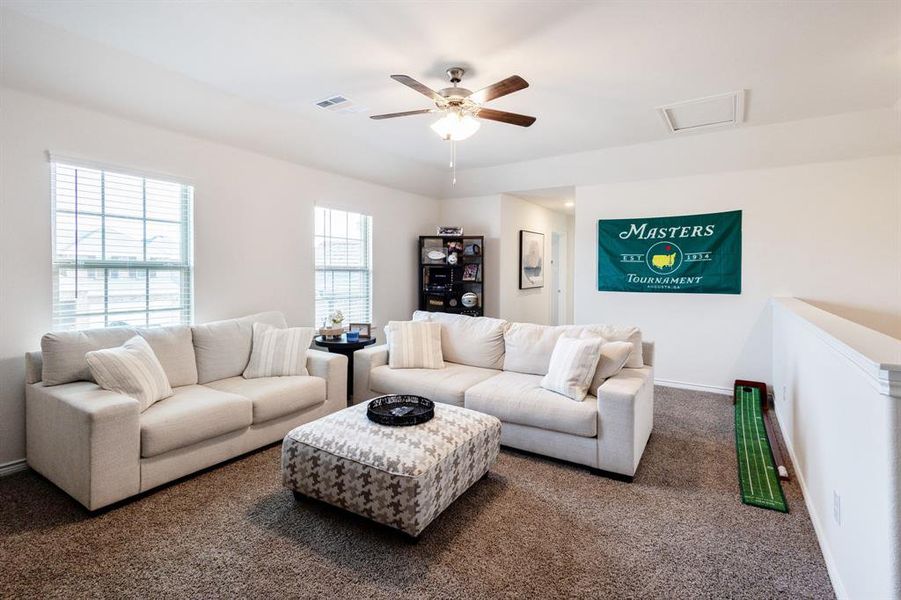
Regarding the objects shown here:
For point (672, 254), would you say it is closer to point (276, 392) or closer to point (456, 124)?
point (456, 124)

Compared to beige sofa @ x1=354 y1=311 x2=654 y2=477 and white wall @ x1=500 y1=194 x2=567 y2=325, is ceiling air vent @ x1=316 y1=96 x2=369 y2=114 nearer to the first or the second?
beige sofa @ x1=354 y1=311 x2=654 y2=477

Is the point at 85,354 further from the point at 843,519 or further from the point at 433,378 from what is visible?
the point at 843,519

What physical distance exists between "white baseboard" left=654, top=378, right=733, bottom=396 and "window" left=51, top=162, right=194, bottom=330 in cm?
495

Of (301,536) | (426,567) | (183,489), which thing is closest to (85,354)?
(183,489)

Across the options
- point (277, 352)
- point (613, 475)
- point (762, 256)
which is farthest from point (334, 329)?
point (762, 256)

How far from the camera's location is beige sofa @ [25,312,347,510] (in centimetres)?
230

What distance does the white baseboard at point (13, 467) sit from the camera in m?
2.69

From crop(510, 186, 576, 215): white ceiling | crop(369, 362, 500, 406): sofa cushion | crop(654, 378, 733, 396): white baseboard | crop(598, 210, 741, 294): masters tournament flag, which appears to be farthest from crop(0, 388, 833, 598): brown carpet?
crop(510, 186, 576, 215): white ceiling

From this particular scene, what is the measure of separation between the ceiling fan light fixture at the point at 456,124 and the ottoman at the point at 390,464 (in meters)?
1.93

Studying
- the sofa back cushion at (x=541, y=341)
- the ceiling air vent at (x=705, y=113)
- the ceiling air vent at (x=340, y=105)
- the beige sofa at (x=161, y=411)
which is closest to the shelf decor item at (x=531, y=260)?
the ceiling air vent at (x=705, y=113)

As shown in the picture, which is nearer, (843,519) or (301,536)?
(843,519)

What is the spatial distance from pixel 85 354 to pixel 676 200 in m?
5.49

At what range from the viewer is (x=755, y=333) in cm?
456

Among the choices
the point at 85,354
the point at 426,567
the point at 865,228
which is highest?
the point at 865,228
